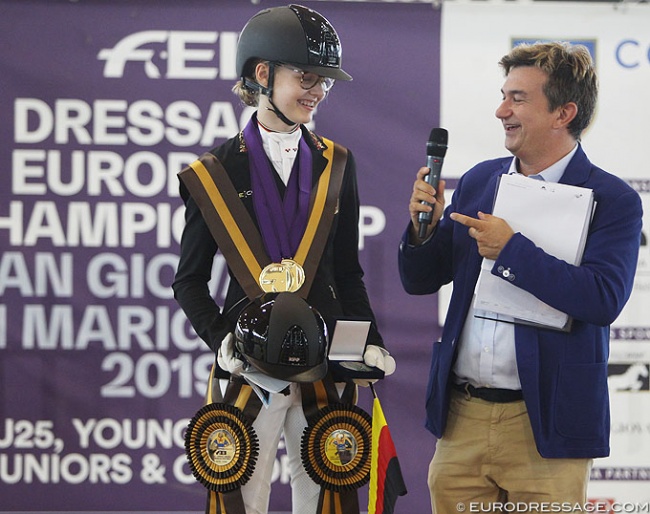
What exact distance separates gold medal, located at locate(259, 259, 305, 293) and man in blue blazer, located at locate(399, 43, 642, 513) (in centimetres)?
40

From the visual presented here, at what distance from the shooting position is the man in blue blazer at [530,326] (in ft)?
7.74

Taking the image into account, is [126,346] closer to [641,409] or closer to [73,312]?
[73,312]

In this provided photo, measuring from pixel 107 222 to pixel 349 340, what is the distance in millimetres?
2029

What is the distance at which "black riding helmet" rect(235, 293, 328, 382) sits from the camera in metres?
2.20

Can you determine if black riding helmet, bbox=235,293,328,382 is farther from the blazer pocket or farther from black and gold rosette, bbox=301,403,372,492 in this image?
the blazer pocket

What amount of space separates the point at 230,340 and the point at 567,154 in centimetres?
104

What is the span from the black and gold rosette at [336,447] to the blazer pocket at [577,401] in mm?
501

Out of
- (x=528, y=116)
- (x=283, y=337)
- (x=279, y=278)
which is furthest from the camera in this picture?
(x=528, y=116)

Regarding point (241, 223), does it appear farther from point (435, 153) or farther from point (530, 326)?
point (530, 326)

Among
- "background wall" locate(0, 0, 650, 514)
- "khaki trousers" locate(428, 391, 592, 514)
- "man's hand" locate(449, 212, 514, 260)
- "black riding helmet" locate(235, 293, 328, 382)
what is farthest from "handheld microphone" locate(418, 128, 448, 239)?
"background wall" locate(0, 0, 650, 514)

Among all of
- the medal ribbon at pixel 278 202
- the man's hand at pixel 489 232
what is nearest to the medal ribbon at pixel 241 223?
the medal ribbon at pixel 278 202

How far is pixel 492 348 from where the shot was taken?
2.46m

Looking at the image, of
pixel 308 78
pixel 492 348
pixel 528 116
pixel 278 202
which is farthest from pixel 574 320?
pixel 308 78

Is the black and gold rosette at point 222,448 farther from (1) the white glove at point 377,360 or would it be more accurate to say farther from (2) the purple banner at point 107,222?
(2) the purple banner at point 107,222
